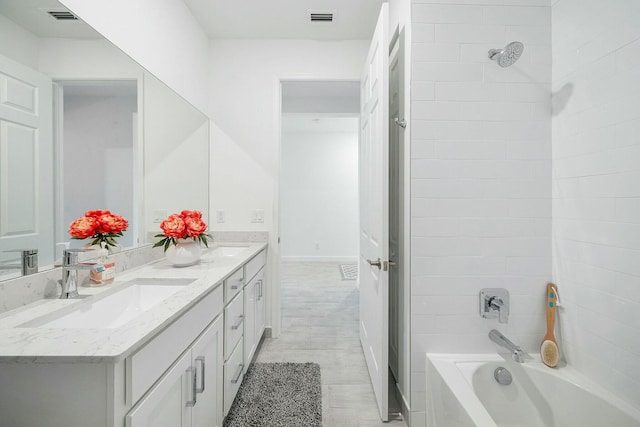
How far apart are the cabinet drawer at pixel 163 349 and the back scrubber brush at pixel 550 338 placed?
62.1 inches

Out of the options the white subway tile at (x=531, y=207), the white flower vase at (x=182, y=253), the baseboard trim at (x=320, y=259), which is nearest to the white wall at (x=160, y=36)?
the white flower vase at (x=182, y=253)

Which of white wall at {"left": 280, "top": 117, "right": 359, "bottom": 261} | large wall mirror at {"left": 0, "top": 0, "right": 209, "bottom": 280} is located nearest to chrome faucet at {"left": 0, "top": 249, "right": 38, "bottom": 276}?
large wall mirror at {"left": 0, "top": 0, "right": 209, "bottom": 280}

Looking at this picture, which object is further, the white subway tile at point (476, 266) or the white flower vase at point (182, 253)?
the white flower vase at point (182, 253)

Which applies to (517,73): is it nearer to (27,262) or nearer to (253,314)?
(253,314)

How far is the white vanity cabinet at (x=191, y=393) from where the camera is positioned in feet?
2.69

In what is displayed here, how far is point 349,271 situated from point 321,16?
12.4ft

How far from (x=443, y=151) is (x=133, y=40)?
1797 millimetres

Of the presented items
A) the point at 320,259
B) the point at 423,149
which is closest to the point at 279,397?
the point at 423,149

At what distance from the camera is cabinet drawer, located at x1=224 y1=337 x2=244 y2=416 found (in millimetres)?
1452

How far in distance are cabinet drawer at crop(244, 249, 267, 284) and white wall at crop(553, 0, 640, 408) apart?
5.63 feet

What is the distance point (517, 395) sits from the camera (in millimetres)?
1348

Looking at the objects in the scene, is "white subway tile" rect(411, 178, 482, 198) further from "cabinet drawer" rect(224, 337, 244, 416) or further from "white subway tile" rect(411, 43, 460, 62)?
"cabinet drawer" rect(224, 337, 244, 416)

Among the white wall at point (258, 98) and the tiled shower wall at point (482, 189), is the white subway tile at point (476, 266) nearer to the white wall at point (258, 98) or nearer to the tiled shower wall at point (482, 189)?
the tiled shower wall at point (482, 189)

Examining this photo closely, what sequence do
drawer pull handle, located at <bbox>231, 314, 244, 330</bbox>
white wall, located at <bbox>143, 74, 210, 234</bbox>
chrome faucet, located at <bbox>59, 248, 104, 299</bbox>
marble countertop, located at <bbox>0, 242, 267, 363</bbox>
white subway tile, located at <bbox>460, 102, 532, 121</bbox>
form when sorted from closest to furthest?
marble countertop, located at <bbox>0, 242, 267, 363</bbox> → chrome faucet, located at <bbox>59, 248, 104, 299</bbox> → white subway tile, located at <bbox>460, 102, 532, 121</bbox> → drawer pull handle, located at <bbox>231, 314, 244, 330</bbox> → white wall, located at <bbox>143, 74, 210, 234</bbox>
